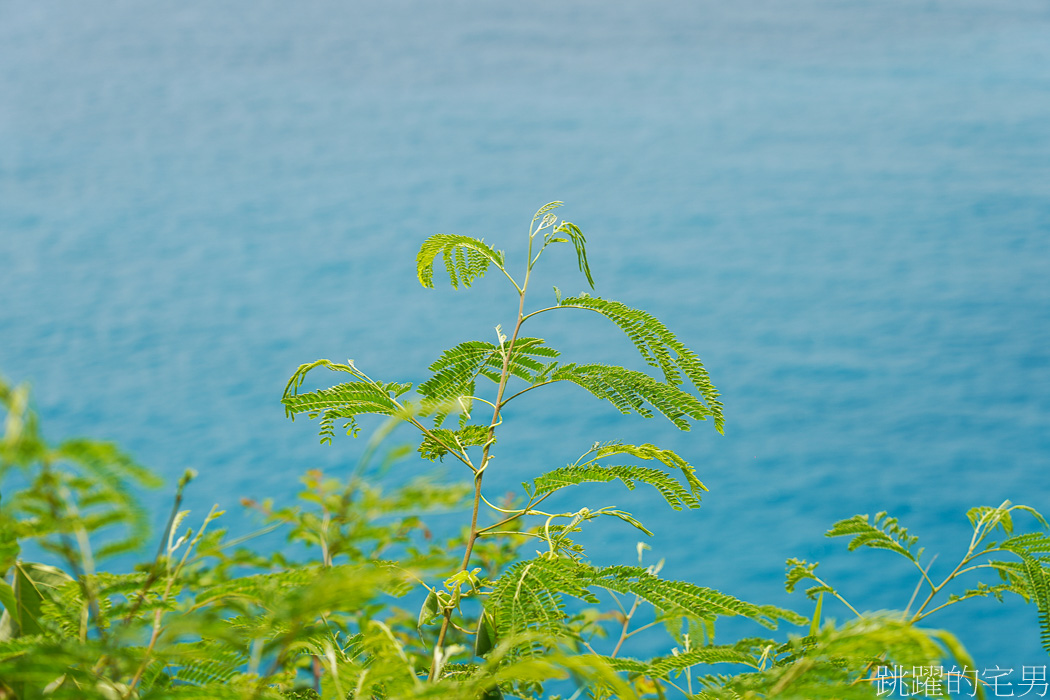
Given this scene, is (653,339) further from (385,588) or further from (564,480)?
(385,588)

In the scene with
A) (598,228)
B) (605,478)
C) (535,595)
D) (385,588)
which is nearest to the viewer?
(385,588)

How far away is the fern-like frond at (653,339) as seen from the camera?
1.01 metres

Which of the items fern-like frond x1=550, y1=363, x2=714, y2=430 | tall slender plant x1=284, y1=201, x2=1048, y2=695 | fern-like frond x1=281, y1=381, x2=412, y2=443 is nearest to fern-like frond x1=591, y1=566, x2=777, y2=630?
tall slender plant x1=284, y1=201, x2=1048, y2=695

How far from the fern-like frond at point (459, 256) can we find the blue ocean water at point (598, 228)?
136 inches

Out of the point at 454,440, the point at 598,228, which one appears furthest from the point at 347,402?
the point at 598,228

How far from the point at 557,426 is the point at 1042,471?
98.4 inches

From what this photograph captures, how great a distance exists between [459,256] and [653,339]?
0.25 meters

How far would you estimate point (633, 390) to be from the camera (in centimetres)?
103

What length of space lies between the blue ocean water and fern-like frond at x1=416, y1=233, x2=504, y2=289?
346 centimetres

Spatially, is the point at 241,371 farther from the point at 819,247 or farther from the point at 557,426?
the point at 819,247

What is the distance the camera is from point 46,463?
0.48m

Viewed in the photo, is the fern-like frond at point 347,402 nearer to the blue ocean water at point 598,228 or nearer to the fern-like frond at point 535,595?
the fern-like frond at point 535,595

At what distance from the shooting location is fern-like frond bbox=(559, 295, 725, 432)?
1014 mm

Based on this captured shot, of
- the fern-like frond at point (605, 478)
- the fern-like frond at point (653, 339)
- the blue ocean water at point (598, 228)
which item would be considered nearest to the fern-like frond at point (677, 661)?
the fern-like frond at point (605, 478)
